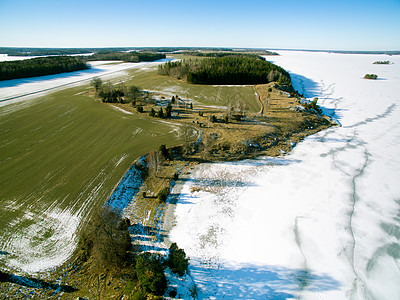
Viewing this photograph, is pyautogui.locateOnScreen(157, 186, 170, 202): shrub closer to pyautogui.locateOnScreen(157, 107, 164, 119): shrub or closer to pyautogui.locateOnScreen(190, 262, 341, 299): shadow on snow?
pyautogui.locateOnScreen(190, 262, 341, 299): shadow on snow

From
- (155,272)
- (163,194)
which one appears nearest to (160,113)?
(163,194)

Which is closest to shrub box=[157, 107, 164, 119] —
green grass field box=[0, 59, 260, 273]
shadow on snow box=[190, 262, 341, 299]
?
green grass field box=[0, 59, 260, 273]

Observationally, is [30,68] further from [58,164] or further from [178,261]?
[178,261]

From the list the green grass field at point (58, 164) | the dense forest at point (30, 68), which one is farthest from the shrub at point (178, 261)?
the dense forest at point (30, 68)

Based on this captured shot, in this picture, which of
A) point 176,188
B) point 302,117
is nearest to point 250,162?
point 176,188

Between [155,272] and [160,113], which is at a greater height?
[160,113]

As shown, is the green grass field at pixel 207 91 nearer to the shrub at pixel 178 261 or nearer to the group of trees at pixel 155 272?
the shrub at pixel 178 261
